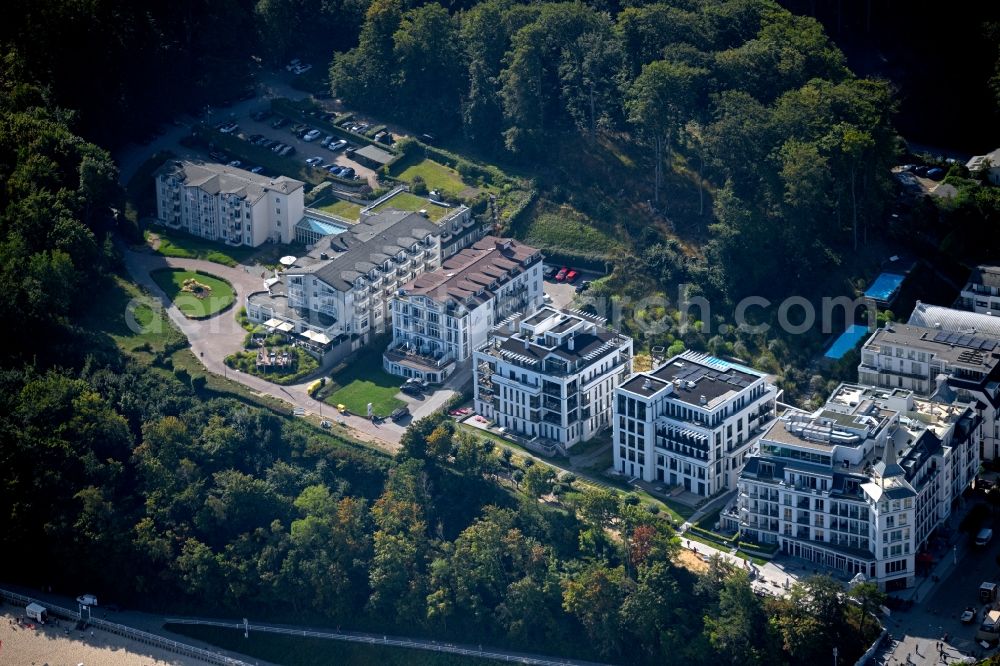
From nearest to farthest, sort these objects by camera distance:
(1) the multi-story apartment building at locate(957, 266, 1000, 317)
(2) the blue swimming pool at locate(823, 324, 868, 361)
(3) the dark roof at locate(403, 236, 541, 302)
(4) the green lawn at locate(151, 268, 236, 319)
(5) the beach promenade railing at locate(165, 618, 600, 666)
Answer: (5) the beach promenade railing at locate(165, 618, 600, 666) < (2) the blue swimming pool at locate(823, 324, 868, 361) < (1) the multi-story apartment building at locate(957, 266, 1000, 317) < (3) the dark roof at locate(403, 236, 541, 302) < (4) the green lawn at locate(151, 268, 236, 319)

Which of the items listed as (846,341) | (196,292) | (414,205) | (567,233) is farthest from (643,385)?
(196,292)

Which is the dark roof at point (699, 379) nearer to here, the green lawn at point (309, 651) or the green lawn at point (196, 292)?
the green lawn at point (309, 651)

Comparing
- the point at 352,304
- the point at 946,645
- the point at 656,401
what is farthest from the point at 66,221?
the point at 946,645

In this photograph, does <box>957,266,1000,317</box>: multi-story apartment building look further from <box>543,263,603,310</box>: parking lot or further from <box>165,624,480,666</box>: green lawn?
<box>165,624,480,666</box>: green lawn

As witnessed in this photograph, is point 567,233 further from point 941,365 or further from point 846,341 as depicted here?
point 941,365

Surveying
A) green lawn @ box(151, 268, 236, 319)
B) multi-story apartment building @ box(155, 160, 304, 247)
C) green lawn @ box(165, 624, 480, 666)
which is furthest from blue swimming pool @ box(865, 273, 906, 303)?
green lawn @ box(151, 268, 236, 319)

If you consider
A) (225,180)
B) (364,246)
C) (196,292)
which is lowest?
(196,292)

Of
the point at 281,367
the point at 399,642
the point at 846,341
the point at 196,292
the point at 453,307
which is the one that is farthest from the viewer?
the point at 196,292

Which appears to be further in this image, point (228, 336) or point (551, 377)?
point (228, 336)
